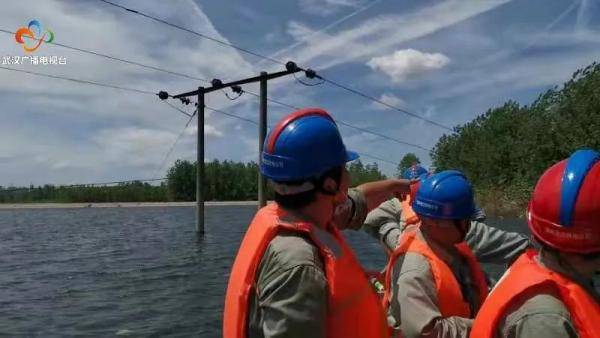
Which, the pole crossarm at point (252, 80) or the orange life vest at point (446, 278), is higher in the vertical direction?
the pole crossarm at point (252, 80)

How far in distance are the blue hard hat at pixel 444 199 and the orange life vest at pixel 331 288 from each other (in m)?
1.12

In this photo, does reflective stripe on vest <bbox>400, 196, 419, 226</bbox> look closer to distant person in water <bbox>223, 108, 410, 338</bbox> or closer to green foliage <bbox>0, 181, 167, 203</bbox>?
distant person in water <bbox>223, 108, 410, 338</bbox>

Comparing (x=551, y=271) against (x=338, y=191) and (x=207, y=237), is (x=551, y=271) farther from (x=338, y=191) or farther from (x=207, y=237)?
(x=207, y=237)

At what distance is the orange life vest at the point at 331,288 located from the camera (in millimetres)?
2180

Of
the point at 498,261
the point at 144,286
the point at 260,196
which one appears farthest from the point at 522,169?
the point at 498,261

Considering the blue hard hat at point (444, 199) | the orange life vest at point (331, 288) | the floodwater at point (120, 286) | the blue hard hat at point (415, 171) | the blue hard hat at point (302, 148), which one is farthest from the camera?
the floodwater at point (120, 286)

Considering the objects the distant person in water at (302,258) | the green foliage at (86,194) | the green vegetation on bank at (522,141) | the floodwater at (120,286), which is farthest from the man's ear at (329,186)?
the green foliage at (86,194)

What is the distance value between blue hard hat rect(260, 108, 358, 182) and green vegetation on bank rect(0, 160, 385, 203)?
119 m

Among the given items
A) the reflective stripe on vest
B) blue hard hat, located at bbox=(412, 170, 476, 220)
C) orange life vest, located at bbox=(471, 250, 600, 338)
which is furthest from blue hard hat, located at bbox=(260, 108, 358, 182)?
the reflective stripe on vest

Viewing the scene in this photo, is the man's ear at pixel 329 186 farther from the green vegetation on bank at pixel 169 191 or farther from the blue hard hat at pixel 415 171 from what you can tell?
the green vegetation on bank at pixel 169 191

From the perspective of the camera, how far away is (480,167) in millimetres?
62281

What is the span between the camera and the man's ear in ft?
7.86

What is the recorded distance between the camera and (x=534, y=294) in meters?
2.02

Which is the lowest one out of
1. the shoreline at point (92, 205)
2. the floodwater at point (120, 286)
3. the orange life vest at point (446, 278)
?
the floodwater at point (120, 286)
